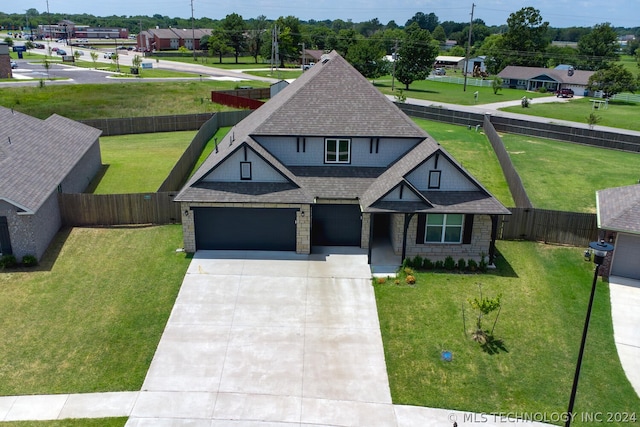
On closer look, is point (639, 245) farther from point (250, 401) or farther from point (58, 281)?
point (58, 281)

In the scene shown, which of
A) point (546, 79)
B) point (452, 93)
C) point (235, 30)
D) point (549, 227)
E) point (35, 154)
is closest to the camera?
point (549, 227)

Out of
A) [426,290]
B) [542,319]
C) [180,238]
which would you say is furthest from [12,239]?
[542,319]

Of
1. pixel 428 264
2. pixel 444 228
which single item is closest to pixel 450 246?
pixel 444 228

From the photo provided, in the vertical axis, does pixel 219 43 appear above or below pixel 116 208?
above

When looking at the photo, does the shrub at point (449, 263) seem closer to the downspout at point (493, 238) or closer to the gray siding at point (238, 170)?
the downspout at point (493, 238)

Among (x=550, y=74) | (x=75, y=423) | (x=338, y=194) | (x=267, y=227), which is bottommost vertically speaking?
(x=75, y=423)

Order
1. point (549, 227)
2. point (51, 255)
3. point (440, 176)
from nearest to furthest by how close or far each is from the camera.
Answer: point (51, 255) → point (440, 176) → point (549, 227)

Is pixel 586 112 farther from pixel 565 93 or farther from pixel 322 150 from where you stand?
pixel 322 150

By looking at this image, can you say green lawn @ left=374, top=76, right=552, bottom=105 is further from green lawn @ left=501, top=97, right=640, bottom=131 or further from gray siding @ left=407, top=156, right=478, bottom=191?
gray siding @ left=407, top=156, right=478, bottom=191
